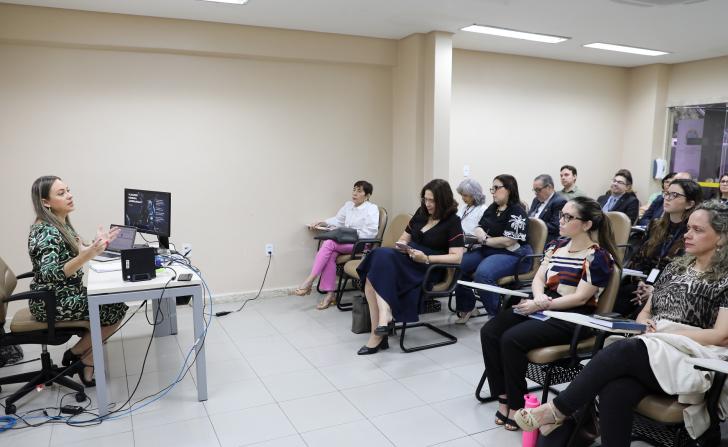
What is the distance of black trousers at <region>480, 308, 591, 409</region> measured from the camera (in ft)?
8.16

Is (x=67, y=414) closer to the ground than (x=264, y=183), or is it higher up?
closer to the ground

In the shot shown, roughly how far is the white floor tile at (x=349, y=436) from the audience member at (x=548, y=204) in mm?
2712

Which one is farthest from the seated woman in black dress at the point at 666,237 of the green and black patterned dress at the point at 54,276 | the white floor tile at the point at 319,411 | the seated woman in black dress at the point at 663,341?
the green and black patterned dress at the point at 54,276

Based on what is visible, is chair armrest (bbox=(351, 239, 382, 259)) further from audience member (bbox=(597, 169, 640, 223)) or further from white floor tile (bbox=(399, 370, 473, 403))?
audience member (bbox=(597, 169, 640, 223))

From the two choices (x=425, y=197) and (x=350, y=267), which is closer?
(x=425, y=197)

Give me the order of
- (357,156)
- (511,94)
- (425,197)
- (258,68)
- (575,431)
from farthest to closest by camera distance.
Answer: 1. (511,94)
2. (357,156)
3. (258,68)
4. (425,197)
5. (575,431)

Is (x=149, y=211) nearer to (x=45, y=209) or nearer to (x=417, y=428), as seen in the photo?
(x=45, y=209)

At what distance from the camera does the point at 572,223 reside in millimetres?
2668

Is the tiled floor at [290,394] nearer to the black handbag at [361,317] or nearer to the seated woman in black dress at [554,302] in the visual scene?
the black handbag at [361,317]

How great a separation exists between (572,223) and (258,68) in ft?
11.2

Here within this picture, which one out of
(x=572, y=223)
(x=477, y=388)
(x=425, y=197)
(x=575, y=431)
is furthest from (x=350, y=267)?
(x=575, y=431)

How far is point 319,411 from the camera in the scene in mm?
2809

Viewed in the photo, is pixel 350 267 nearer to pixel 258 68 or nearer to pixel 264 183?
pixel 264 183

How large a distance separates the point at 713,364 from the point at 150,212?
344 cm
